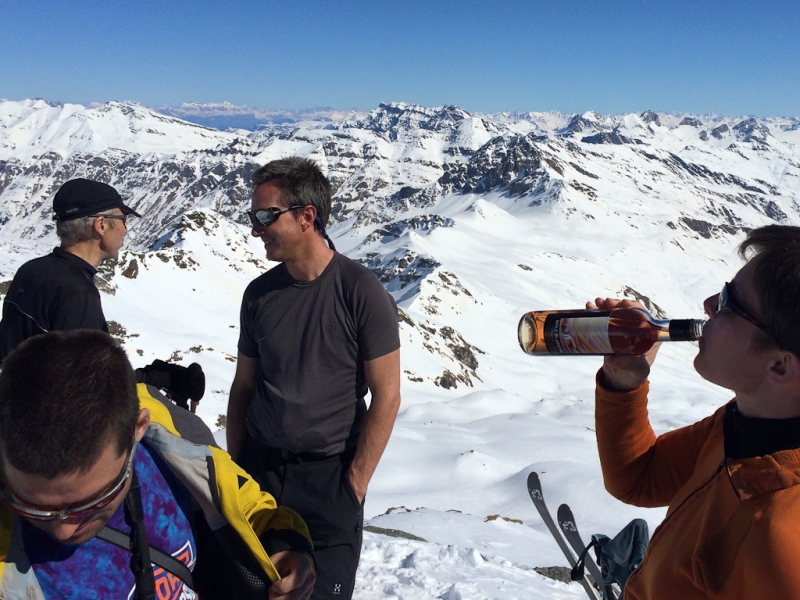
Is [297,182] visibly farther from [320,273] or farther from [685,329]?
[685,329]

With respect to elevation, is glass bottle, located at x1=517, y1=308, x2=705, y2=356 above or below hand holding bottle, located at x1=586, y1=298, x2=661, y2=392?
above

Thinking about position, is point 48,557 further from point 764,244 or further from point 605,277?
point 605,277

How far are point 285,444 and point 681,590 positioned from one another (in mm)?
2627

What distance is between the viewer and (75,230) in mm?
4641

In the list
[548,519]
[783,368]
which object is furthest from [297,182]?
[548,519]

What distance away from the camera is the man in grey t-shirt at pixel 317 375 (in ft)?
12.5

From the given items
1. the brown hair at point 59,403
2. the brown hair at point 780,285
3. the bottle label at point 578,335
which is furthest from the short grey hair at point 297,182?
the brown hair at point 780,285

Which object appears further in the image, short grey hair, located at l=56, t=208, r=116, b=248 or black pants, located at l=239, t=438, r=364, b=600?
short grey hair, located at l=56, t=208, r=116, b=248

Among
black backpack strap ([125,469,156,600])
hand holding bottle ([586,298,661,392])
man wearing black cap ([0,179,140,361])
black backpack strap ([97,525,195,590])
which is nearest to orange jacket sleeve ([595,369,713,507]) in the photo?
hand holding bottle ([586,298,661,392])

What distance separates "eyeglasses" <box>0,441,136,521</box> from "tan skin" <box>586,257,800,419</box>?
2.23 m

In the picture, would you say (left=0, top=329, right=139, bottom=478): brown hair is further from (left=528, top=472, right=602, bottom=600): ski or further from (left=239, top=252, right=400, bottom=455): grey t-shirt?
(left=528, top=472, right=602, bottom=600): ski

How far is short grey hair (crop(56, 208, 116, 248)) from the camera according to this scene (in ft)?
15.1

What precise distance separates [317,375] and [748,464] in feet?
8.79

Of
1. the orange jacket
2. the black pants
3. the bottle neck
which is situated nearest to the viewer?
the orange jacket
